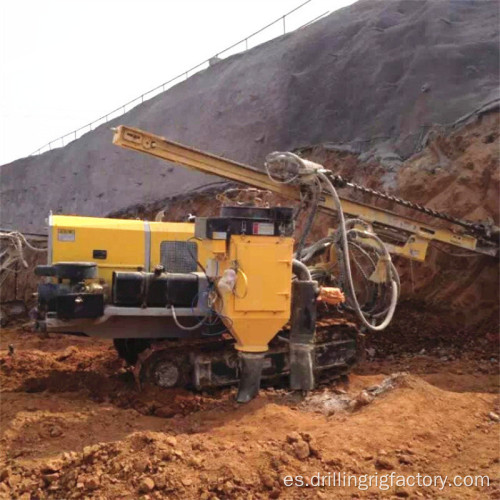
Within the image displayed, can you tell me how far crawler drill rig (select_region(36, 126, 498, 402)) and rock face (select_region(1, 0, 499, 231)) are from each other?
448cm

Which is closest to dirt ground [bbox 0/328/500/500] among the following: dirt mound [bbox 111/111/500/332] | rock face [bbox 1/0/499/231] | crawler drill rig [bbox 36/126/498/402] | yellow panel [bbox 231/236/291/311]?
crawler drill rig [bbox 36/126/498/402]

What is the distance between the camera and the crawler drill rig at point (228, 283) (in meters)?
5.79

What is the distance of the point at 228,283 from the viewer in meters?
5.68

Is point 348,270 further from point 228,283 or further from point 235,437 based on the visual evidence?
point 235,437

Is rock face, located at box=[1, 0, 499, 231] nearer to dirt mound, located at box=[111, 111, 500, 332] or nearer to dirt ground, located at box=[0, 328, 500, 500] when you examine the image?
dirt mound, located at box=[111, 111, 500, 332]

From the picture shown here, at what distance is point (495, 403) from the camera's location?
19.7ft

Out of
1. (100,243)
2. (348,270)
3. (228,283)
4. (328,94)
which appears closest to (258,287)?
(228,283)

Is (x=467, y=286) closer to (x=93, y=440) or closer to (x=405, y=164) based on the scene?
(x=405, y=164)

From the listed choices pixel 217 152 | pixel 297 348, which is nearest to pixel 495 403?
pixel 297 348

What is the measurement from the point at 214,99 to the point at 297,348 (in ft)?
48.4

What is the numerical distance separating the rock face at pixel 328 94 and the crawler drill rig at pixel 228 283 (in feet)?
14.7

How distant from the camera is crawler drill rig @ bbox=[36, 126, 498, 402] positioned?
5793 mm

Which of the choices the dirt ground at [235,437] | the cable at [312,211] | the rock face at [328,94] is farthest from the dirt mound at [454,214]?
the cable at [312,211]

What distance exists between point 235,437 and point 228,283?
141 centimetres
